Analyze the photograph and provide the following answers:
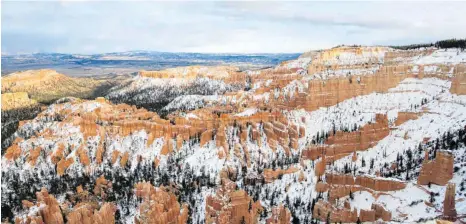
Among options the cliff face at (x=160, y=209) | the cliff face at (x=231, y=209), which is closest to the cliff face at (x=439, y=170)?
the cliff face at (x=231, y=209)

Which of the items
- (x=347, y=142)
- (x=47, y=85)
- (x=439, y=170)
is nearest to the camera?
(x=439, y=170)

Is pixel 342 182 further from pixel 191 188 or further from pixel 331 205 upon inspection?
pixel 191 188

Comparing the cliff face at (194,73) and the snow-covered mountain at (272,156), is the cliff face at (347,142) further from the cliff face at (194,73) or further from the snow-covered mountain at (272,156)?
the cliff face at (194,73)

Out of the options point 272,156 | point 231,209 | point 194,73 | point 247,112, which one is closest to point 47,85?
point 194,73

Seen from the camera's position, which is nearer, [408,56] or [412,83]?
[412,83]

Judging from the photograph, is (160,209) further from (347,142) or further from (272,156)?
(347,142)

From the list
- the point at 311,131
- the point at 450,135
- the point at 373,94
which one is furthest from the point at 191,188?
the point at 373,94

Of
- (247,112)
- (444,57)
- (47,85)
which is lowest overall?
(47,85)

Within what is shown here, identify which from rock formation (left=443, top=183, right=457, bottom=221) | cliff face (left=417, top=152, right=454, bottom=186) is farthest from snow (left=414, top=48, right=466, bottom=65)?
rock formation (left=443, top=183, right=457, bottom=221)
